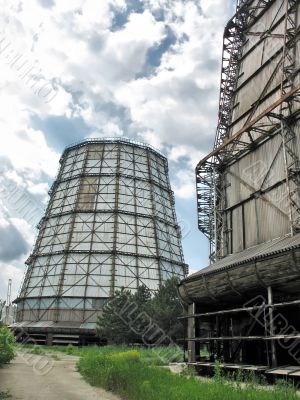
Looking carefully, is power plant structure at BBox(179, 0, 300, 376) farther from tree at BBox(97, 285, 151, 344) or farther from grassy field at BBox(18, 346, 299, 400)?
tree at BBox(97, 285, 151, 344)

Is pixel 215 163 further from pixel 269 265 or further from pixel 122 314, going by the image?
pixel 122 314

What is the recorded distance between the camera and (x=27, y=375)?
1636cm

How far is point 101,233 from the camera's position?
48656 mm

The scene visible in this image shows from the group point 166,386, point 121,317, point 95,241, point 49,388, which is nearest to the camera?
point 166,386

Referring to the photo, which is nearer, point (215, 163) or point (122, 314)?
point (215, 163)

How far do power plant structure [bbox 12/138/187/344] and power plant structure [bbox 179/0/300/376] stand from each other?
21819 mm

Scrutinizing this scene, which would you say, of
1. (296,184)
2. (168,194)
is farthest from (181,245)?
(296,184)

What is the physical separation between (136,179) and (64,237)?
41.5ft

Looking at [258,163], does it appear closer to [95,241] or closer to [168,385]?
[168,385]

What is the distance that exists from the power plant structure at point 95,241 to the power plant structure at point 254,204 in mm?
21819

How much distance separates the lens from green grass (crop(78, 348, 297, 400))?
7090 millimetres

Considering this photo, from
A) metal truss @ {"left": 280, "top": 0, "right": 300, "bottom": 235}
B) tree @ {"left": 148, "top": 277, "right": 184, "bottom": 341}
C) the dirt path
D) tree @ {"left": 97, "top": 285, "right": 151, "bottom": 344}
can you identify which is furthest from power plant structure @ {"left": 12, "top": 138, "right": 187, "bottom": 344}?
metal truss @ {"left": 280, "top": 0, "right": 300, "bottom": 235}

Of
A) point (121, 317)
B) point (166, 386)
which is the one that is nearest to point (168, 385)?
point (166, 386)

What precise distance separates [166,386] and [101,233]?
39.9 m
